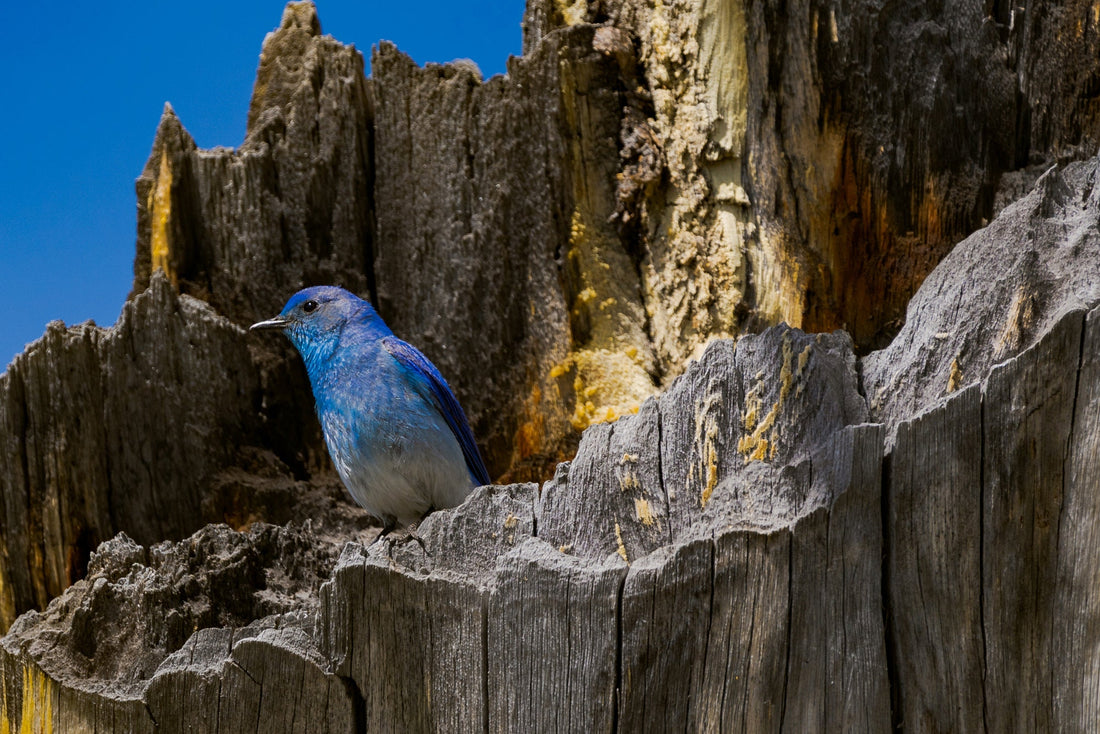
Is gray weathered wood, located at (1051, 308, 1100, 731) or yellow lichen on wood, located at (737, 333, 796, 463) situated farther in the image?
yellow lichen on wood, located at (737, 333, 796, 463)

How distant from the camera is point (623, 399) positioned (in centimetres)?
499

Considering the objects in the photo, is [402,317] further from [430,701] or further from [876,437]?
[876,437]

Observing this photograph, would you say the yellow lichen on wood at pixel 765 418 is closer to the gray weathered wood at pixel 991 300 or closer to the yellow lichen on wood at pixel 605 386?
the gray weathered wood at pixel 991 300

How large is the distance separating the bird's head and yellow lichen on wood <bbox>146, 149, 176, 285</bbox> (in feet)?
2.16

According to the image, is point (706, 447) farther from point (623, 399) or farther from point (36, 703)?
point (36, 703)

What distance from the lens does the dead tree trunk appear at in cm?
269

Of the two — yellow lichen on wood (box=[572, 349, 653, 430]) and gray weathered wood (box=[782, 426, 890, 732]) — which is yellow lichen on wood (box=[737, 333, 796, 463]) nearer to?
gray weathered wood (box=[782, 426, 890, 732])

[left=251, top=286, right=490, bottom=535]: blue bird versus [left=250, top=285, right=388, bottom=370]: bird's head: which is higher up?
[left=250, top=285, right=388, bottom=370]: bird's head

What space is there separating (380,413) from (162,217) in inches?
63.9

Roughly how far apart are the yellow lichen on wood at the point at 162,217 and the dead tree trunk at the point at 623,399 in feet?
0.07

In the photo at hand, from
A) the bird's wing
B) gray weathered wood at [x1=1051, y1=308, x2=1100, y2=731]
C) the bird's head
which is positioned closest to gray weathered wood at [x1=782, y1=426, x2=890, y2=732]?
gray weathered wood at [x1=1051, y1=308, x2=1100, y2=731]

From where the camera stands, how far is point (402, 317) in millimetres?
5520

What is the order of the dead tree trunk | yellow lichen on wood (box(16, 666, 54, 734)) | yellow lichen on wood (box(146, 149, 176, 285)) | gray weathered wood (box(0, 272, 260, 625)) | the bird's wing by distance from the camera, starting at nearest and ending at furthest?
the dead tree trunk, yellow lichen on wood (box(16, 666, 54, 734)), gray weathered wood (box(0, 272, 260, 625)), the bird's wing, yellow lichen on wood (box(146, 149, 176, 285))

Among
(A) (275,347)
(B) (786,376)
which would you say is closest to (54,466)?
(A) (275,347)
